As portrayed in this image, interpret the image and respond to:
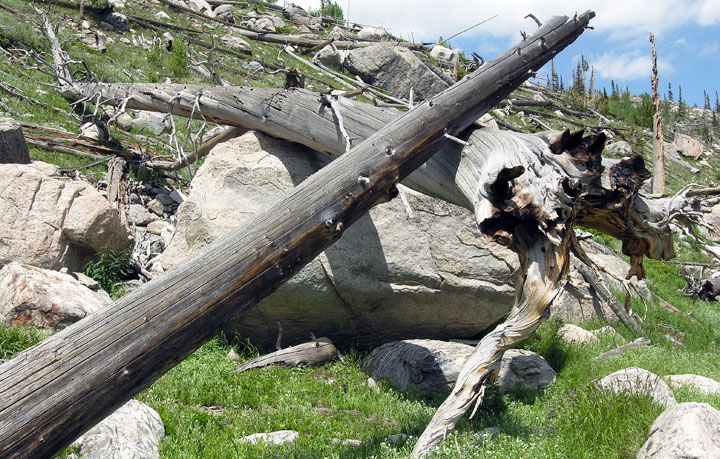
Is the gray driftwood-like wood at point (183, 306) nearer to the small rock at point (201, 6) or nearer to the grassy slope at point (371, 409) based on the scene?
the grassy slope at point (371, 409)

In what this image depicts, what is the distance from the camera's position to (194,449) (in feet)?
14.3

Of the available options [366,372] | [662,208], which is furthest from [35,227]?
[662,208]

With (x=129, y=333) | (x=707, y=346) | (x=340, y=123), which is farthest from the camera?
(x=707, y=346)

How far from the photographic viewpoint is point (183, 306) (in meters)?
3.64

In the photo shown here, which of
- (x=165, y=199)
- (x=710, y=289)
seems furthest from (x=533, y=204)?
(x=710, y=289)

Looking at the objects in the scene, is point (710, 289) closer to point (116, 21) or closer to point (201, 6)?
point (116, 21)

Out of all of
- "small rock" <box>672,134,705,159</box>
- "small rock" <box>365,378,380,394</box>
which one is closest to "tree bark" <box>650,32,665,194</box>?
"small rock" <box>365,378,380,394</box>

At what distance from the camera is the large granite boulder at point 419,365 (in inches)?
242

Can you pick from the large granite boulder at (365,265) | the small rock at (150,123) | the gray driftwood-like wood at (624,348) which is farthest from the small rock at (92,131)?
the gray driftwood-like wood at (624,348)

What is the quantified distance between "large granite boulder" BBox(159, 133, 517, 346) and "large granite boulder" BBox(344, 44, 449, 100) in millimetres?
18705

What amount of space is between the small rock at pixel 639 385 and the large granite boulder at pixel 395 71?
2068 cm

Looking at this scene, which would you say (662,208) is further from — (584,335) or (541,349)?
(584,335)

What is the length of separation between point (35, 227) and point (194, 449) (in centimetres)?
459

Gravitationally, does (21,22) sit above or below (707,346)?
above
